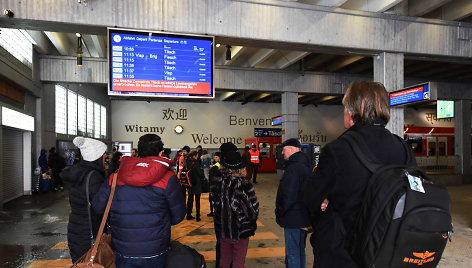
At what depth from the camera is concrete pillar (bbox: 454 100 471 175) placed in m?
15.0

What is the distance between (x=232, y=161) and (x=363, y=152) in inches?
83.2

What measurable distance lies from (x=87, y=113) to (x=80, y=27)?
12.2m

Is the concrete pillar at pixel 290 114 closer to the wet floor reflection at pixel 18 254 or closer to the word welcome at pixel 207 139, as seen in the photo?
the word welcome at pixel 207 139

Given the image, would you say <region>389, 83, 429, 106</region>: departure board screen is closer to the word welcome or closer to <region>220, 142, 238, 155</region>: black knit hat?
<region>220, 142, 238, 155</region>: black knit hat

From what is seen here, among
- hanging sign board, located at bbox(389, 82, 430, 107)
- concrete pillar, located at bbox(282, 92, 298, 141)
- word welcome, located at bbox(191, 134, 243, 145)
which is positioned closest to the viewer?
hanging sign board, located at bbox(389, 82, 430, 107)

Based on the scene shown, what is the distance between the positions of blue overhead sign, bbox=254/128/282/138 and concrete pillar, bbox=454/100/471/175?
1138 cm

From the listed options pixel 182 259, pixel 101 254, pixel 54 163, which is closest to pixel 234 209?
pixel 182 259

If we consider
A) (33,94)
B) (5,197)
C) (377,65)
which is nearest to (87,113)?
(33,94)

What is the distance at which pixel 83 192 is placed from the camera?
108 inches

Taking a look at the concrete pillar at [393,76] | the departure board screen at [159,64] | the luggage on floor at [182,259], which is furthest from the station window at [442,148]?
the luggage on floor at [182,259]

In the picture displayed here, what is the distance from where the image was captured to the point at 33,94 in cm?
1145

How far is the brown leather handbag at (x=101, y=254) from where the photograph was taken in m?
2.12

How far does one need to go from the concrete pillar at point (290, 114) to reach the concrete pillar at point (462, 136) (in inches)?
334

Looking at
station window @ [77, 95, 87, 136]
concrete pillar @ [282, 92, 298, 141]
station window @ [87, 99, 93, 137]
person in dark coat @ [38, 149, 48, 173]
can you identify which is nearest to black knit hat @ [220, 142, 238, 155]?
person in dark coat @ [38, 149, 48, 173]
